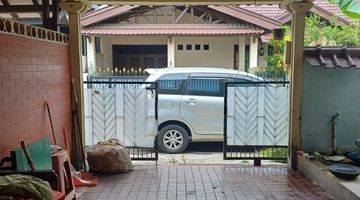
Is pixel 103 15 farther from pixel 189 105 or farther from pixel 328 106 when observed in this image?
pixel 328 106

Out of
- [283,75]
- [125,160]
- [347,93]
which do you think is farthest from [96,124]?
[347,93]

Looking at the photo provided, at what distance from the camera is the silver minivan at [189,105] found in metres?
6.85

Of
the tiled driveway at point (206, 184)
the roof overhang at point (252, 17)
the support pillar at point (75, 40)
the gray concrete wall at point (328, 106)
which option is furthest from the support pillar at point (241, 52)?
the support pillar at point (75, 40)

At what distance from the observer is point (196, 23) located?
1177cm

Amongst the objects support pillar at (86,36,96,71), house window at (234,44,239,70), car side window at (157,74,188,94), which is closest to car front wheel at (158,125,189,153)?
car side window at (157,74,188,94)

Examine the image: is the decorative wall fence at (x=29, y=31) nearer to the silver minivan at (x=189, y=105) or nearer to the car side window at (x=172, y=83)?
the car side window at (x=172, y=83)

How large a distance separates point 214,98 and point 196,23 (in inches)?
211

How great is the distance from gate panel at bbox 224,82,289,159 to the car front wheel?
124cm

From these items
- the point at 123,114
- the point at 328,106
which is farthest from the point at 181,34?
the point at 328,106

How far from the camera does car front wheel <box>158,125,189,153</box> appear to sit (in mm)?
6930

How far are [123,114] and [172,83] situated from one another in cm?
139

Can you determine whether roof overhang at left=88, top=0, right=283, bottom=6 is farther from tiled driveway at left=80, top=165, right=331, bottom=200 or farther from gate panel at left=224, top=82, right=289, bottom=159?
tiled driveway at left=80, top=165, right=331, bottom=200

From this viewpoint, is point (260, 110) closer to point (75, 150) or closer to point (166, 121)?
point (166, 121)

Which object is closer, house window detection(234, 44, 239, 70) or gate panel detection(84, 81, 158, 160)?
gate panel detection(84, 81, 158, 160)
